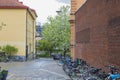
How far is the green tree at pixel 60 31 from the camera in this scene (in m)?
69.0

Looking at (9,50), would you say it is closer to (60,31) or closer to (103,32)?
(60,31)

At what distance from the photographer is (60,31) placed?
2781 inches

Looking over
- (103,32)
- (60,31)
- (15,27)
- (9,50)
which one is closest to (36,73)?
(103,32)

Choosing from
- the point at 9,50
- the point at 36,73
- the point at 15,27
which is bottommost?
the point at 36,73

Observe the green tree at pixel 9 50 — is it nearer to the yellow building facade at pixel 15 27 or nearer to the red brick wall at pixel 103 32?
the yellow building facade at pixel 15 27

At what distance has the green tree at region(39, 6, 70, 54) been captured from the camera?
69000mm

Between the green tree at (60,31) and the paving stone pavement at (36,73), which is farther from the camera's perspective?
the green tree at (60,31)

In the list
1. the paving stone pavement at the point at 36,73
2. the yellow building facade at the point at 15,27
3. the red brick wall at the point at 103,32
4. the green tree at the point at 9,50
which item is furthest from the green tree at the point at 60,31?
the red brick wall at the point at 103,32

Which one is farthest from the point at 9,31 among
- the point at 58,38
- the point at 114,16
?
the point at 114,16

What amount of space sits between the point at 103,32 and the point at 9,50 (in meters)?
32.9

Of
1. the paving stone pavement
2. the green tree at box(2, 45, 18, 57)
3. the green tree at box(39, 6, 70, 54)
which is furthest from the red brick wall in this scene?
the green tree at box(39, 6, 70, 54)

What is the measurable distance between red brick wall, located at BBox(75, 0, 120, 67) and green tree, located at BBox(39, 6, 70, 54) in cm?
4598

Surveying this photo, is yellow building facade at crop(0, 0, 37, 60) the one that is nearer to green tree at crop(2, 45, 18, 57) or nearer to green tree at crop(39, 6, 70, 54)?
green tree at crop(2, 45, 18, 57)

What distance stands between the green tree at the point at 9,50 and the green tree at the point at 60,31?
19540mm
